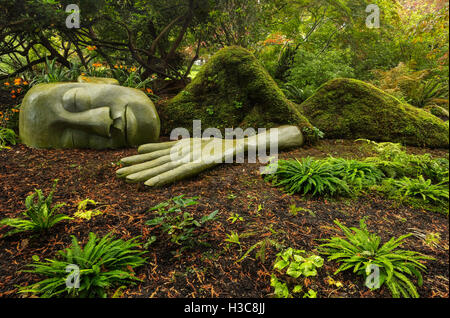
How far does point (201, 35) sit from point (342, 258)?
24.3 ft

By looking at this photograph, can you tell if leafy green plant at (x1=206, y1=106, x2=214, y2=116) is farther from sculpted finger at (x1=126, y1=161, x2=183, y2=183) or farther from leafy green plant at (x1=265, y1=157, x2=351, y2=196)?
leafy green plant at (x1=265, y1=157, x2=351, y2=196)

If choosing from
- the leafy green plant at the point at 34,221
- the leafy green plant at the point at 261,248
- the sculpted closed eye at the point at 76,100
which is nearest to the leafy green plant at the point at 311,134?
the leafy green plant at the point at 261,248

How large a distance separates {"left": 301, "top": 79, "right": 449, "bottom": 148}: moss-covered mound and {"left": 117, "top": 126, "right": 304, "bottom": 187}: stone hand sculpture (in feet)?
3.57

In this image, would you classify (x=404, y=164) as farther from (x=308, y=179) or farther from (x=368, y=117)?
(x=368, y=117)

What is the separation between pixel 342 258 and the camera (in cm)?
183

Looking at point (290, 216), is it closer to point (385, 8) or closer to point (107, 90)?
point (107, 90)

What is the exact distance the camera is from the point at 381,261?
1600mm

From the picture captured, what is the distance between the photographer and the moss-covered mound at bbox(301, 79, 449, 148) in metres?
4.61

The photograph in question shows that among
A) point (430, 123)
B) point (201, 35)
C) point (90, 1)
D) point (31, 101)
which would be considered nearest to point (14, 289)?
point (31, 101)

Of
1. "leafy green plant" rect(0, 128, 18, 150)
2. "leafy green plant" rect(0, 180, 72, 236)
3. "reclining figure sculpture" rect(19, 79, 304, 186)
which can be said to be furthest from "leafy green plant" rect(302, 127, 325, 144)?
"leafy green plant" rect(0, 128, 18, 150)

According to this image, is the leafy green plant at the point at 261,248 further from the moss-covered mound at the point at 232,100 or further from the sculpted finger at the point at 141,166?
the moss-covered mound at the point at 232,100

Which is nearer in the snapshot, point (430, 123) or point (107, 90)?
point (107, 90)

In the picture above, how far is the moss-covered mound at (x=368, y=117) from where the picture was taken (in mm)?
4609

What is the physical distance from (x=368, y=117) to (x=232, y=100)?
9.62 feet
